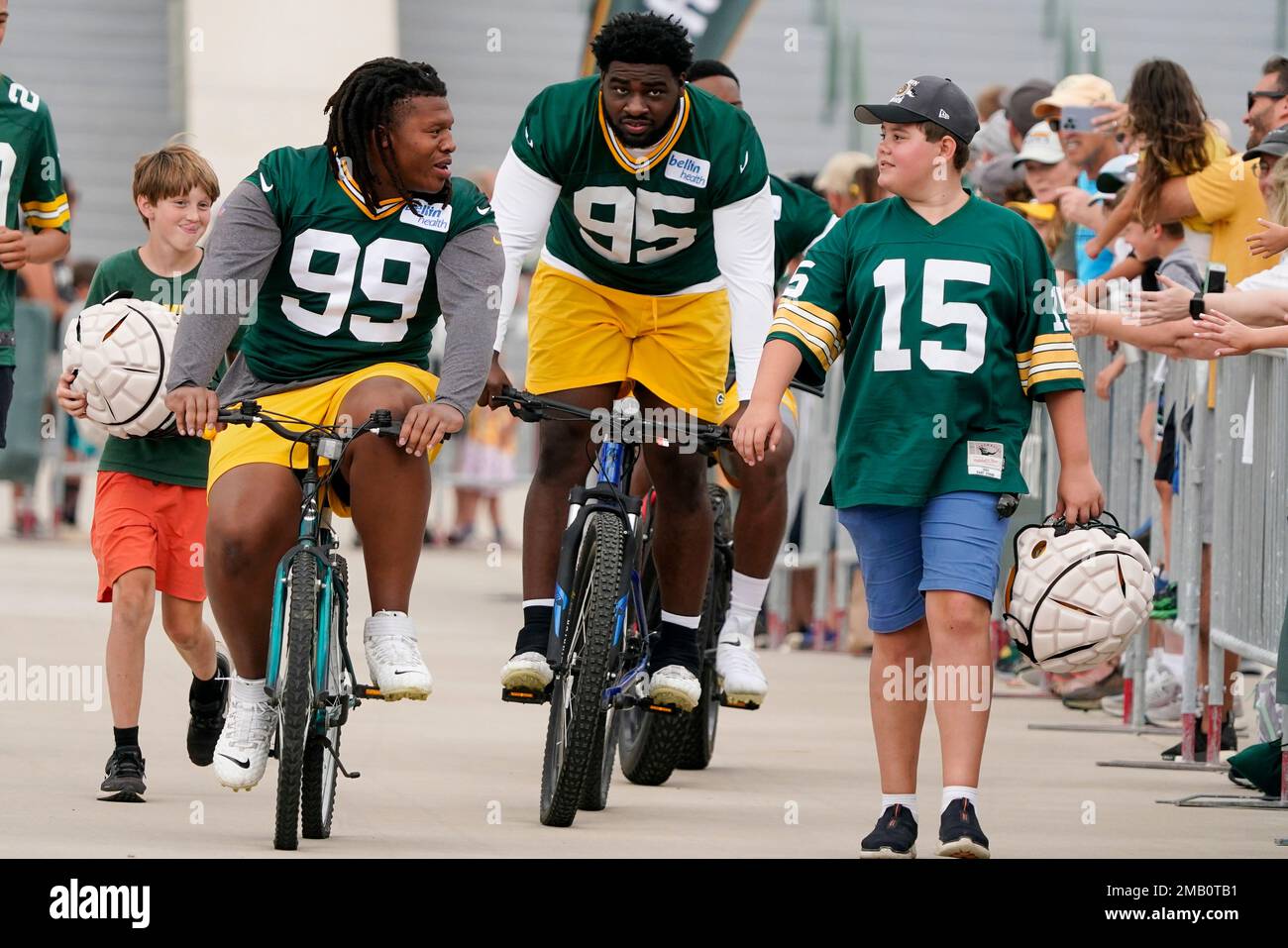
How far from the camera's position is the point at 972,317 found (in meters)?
6.70

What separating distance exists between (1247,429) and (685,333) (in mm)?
2171

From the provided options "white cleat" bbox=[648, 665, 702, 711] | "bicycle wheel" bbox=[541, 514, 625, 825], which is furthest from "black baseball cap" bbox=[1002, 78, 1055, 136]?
"bicycle wheel" bbox=[541, 514, 625, 825]

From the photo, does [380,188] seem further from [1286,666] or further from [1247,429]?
[1247,429]

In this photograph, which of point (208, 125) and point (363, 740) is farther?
point (208, 125)

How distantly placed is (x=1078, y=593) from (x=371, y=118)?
2.34 meters

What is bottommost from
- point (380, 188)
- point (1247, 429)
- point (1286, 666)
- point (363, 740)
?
point (363, 740)

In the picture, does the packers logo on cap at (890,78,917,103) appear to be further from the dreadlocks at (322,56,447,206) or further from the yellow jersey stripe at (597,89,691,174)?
the dreadlocks at (322,56,447,206)

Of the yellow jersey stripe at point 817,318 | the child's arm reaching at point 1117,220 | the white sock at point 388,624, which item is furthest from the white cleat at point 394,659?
the child's arm reaching at point 1117,220

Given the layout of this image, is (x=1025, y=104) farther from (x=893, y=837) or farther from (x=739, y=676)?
(x=893, y=837)

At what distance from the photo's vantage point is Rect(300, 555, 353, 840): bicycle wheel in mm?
6871

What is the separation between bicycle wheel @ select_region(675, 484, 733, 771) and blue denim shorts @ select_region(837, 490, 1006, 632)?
1.74m

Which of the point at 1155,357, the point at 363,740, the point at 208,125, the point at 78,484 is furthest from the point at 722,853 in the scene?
the point at 208,125

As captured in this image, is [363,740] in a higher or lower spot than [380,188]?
lower

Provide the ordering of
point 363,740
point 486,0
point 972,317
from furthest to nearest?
point 486,0 → point 363,740 → point 972,317
